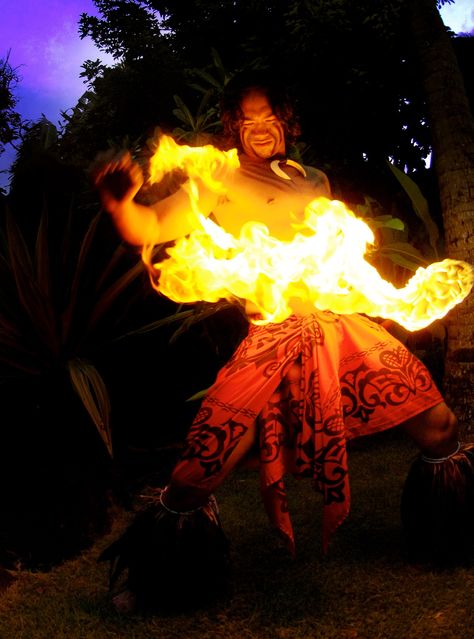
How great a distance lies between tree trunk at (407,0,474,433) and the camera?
406cm

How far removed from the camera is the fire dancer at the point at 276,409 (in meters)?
2.54

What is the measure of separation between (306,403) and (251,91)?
1.42 metres

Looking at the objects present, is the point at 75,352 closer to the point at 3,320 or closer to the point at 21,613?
the point at 3,320

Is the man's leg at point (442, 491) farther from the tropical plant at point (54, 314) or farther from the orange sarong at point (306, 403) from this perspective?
the tropical plant at point (54, 314)

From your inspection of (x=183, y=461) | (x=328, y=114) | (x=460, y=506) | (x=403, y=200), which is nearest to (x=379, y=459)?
(x=460, y=506)

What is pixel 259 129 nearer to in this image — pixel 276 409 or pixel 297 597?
pixel 276 409

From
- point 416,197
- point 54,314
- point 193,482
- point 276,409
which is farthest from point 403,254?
point 193,482

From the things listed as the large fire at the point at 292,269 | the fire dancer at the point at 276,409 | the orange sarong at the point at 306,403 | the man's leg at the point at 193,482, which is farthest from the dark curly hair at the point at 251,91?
the man's leg at the point at 193,482

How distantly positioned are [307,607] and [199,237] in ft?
5.38

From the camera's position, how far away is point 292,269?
261cm

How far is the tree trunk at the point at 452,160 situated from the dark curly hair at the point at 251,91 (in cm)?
172

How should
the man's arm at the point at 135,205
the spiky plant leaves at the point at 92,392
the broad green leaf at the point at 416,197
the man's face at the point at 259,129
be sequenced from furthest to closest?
the broad green leaf at the point at 416,197 → the spiky plant leaves at the point at 92,392 → the man's face at the point at 259,129 → the man's arm at the point at 135,205

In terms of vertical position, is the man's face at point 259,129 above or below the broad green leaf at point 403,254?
above

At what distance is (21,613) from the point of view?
287 centimetres
